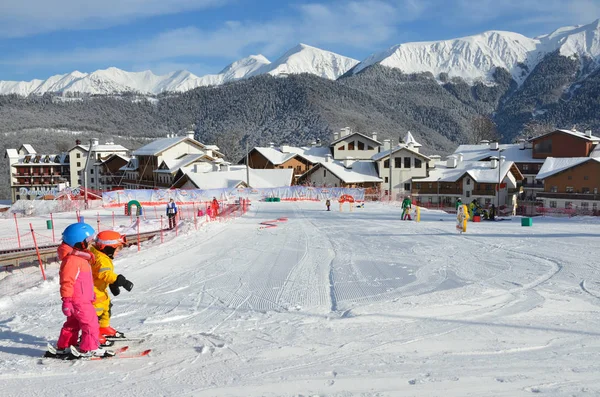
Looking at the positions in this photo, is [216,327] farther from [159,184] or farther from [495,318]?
[159,184]

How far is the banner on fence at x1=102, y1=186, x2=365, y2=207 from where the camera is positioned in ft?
129

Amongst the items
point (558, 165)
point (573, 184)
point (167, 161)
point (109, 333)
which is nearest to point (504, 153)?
point (558, 165)

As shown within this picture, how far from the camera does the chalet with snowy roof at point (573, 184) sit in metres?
43.7

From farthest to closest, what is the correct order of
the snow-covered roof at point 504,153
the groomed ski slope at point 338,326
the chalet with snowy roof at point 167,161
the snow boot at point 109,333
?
the snow-covered roof at point 504,153 < the chalet with snowy roof at point 167,161 < the snow boot at point 109,333 < the groomed ski slope at point 338,326

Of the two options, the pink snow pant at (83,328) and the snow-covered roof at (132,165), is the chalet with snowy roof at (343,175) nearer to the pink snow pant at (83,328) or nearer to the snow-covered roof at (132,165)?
the snow-covered roof at (132,165)

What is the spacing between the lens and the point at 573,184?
45.2 meters

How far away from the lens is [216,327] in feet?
21.6

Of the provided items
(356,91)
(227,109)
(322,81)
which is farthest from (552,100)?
(227,109)

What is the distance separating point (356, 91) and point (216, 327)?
166 metres

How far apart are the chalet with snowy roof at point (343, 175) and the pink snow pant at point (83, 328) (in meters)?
47.3

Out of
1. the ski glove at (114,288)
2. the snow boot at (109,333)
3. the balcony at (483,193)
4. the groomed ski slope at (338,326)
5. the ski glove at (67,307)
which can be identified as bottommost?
the groomed ski slope at (338,326)

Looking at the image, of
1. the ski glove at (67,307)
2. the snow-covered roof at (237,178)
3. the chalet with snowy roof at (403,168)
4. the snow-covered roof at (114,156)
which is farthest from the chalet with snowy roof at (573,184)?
the snow-covered roof at (114,156)

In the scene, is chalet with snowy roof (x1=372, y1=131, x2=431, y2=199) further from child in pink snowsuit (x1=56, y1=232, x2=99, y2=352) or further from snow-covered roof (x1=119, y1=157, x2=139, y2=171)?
child in pink snowsuit (x1=56, y1=232, x2=99, y2=352)

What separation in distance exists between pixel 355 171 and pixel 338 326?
49.4 metres
